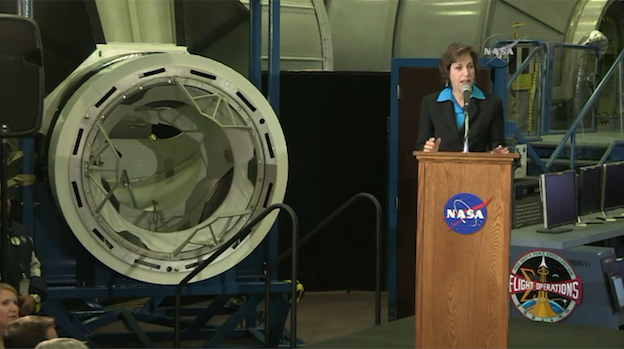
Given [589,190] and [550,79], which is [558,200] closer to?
[589,190]

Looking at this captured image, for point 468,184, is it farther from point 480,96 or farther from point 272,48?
point 272,48

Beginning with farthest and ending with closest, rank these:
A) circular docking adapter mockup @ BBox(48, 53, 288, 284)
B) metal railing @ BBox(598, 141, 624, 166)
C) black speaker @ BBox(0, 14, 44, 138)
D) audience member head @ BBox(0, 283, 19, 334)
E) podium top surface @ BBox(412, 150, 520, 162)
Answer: metal railing @ BBox(598, 141, 624, 166) < circular docking adapter mockup @ BBox(48, 53, 288, 284) < audience member head @ BBox(0, 283, 19, 334) < podium top surface @ BBox(412, 150, 520, 162) < black speaker @ BBox(0, 14, 44, 138)

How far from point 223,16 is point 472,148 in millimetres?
3419

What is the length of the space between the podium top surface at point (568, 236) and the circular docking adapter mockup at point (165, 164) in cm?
163

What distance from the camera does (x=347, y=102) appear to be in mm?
9117

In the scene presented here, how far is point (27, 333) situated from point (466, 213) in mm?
1888

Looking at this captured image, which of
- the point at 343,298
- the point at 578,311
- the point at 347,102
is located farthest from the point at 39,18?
the point at 578,311

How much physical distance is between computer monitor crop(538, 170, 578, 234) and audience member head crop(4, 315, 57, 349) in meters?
3.76

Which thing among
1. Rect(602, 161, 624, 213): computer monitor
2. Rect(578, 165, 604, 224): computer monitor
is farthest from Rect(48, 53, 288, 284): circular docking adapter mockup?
Rect(602, 161, 624, 213): computer monitor

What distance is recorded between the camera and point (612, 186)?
7.64 m

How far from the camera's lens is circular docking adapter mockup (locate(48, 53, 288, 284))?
6258 mm

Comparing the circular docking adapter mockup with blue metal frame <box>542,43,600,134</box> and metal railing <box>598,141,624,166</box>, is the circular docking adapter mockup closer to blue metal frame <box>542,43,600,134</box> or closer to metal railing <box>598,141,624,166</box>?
metal railing <box>598,141,624,166</box>

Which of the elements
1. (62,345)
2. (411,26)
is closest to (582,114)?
(411,26)

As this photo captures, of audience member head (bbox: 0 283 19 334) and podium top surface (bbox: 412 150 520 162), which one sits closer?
podium top surface (bbox: 412 150 520 162)
